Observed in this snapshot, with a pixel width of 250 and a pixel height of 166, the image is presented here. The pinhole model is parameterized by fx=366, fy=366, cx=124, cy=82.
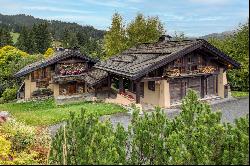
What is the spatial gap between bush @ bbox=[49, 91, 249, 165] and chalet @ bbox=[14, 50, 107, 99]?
29960 mm

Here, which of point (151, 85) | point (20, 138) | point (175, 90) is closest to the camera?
point (20, 138)

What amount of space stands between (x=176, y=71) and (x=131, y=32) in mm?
24378

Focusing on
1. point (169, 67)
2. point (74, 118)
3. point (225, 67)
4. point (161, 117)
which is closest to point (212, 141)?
point (161, 117)

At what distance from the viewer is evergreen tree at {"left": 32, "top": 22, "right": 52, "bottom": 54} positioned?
90250 millimetres

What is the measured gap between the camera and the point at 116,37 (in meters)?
54.0

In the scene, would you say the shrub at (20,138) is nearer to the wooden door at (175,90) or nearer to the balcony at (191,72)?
the balcony at (191,72)

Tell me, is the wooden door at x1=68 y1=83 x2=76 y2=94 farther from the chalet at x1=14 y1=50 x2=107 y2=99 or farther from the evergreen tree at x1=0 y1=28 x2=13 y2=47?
the evergreen tree at x1=0 y1=28 x2=13 y2=47

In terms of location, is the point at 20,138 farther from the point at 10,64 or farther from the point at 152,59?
the point at 10,64

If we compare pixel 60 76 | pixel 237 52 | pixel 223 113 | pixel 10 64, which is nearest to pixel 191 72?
pixel 223 113

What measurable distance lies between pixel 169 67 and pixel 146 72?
9.03 ft

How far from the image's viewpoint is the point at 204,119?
866cm

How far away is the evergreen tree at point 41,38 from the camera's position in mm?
90250

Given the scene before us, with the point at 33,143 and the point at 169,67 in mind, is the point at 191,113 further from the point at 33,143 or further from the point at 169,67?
the point at 169,67

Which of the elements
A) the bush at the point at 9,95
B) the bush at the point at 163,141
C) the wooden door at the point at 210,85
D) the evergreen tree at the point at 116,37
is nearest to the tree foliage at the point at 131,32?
the evergreen tree at the point at 116,37
